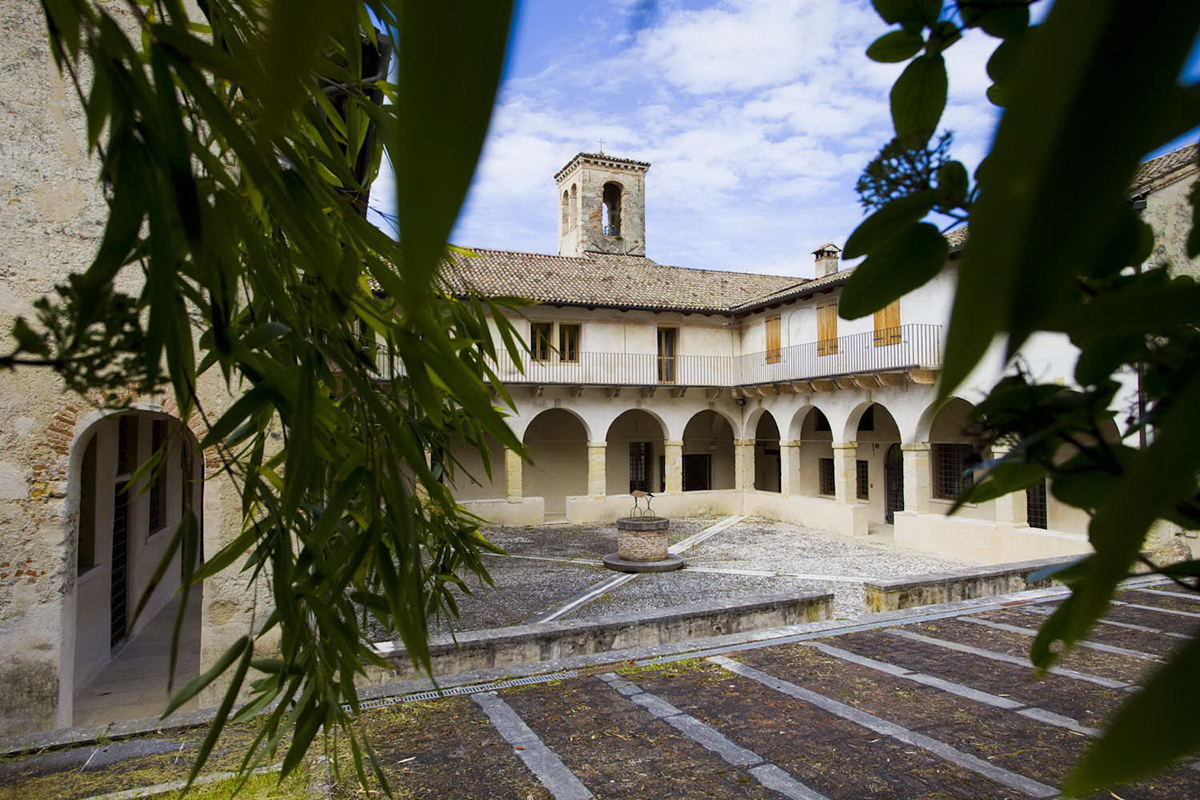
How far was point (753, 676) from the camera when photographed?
6211mm

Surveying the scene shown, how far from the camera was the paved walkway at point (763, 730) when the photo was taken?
4262 millimetres

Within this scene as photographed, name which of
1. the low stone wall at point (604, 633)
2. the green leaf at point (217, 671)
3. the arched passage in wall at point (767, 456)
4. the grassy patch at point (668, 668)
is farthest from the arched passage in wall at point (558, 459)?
the green leaf at point (217, 671)

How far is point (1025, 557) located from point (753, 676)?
9.81m

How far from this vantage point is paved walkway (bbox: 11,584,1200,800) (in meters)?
4.26

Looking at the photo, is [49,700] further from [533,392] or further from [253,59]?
[533,392]

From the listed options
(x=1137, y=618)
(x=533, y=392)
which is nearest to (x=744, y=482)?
(x=533, y=392)

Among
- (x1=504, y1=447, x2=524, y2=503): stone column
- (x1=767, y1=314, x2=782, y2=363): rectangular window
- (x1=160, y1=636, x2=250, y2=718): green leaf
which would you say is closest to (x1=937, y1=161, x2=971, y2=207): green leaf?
(x1=160, y1=636, x2=250, y2=718): green leaf

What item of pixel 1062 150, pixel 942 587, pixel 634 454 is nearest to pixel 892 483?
pixel 634 454

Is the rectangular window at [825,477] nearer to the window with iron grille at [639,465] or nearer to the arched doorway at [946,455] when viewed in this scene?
the arched doorway at [946,455]

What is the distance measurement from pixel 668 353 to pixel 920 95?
22.2m

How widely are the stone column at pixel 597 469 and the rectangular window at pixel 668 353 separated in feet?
8.73

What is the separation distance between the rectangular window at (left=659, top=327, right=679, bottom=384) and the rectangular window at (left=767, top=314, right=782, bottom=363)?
2.61 m

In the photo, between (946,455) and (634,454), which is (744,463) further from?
(946,455)

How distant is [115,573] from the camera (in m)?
9.29
